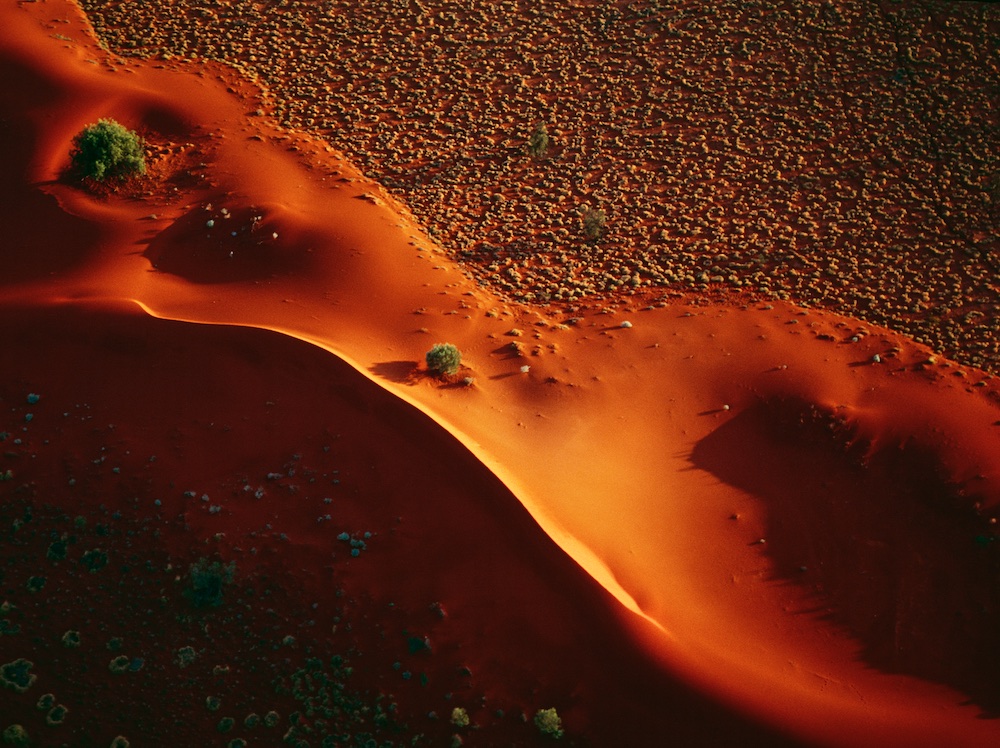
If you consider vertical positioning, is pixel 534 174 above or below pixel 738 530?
above

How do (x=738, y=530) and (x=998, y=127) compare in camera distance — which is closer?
(x=738, y=530)

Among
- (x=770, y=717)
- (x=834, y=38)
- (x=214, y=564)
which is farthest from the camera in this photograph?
(x=834, y=38)

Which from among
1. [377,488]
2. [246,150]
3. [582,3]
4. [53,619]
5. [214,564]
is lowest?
[53,619]

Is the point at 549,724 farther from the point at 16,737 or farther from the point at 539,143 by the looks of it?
the point at 539,143

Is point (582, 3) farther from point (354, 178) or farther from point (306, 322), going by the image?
point (306, 322)

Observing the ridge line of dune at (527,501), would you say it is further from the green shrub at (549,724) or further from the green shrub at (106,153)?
the green shrub at (106,153)

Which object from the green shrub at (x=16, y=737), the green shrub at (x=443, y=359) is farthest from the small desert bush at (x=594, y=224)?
the green shrub at (x=16, y=737)

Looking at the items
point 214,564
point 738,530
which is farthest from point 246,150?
point 738,530
